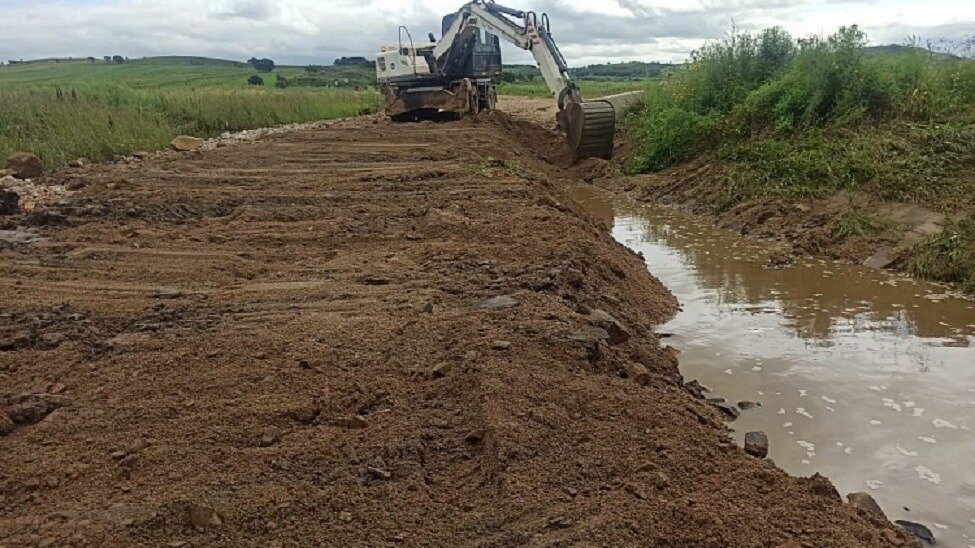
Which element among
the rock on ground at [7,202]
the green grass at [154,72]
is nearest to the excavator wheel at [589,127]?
the rock on ground at [7,202]

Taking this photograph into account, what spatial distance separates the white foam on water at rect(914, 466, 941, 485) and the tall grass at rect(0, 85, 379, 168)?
37.7 ft

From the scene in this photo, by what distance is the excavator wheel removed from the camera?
13.9 m

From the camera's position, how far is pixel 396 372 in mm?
4027

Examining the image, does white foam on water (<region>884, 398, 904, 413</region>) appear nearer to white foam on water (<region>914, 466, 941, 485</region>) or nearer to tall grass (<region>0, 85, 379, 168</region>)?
white foam on water (<region>914, 466, 941, 485</region>)

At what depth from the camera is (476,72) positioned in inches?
766

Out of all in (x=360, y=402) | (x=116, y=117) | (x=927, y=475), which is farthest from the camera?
(x=116, y=117)

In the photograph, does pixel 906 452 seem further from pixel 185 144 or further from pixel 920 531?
pixel 185 144

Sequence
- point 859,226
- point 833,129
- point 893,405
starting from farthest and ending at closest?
point 833,129, point 859,226, point 893,405

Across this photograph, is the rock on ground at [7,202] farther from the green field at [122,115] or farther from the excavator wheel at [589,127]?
the excavator wheel at [589,127]

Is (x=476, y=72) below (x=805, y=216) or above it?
above

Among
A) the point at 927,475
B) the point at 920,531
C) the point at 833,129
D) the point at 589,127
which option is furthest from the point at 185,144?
the point at 920,531

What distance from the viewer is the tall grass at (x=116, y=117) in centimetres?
1205

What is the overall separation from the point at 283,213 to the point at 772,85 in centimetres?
831

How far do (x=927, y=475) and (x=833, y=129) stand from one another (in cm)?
829
